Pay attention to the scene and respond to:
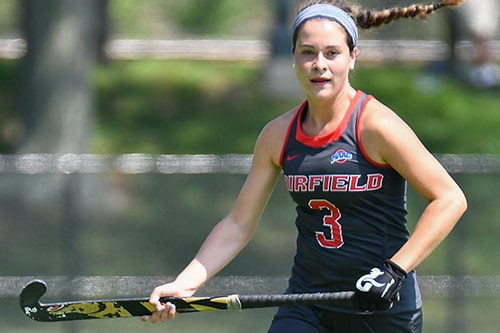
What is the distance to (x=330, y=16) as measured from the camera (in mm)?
4367

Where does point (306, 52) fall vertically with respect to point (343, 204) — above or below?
above

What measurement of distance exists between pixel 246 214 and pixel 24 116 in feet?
27.1

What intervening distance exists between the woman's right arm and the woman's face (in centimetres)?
29

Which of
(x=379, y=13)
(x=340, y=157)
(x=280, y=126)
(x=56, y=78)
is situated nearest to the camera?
(x=340, y=157)

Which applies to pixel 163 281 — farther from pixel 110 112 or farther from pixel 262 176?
pixel 110 112

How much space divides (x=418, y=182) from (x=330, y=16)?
0.73 meters

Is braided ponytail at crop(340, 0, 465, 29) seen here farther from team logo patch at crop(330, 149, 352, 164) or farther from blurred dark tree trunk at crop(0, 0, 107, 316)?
blurred dark tree trunk at crop(0, 0, 107, 316)

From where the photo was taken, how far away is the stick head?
456 cm

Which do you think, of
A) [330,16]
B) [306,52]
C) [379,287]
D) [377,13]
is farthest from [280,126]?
[379,287]

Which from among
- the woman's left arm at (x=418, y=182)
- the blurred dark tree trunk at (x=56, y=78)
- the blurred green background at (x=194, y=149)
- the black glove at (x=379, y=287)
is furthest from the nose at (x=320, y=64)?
the blurred dark tree trunk at (x=56, y=78)

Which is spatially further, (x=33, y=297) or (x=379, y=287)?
(x=33, y=297)

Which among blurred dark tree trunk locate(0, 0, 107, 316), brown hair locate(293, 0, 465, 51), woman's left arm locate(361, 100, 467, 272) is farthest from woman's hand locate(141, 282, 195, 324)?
blurred dark tree trunk locate(0, 0, 107, 316)

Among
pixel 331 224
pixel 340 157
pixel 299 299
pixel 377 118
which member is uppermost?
pixel 377 118

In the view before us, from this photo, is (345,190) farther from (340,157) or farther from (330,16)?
(330,16)
